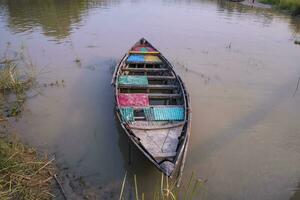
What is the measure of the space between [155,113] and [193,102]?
96.0 inches

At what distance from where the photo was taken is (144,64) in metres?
9.93

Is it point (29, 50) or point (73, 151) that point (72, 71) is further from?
point (73, 151)

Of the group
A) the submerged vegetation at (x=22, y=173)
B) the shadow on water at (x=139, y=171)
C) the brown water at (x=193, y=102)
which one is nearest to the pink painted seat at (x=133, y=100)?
the brown water at (x=193, y=102)

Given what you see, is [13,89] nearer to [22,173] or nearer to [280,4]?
[22,173]

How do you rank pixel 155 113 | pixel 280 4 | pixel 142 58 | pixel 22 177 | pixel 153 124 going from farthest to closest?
pixel 280 4 < pixel 142 58 < pixel 155 113 < pixel 153 124 < pixel 22 177

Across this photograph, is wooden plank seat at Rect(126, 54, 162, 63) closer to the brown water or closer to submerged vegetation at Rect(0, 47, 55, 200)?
the brown water

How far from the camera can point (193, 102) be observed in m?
8.77

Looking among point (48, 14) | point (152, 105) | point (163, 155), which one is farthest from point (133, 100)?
point (48, 14)

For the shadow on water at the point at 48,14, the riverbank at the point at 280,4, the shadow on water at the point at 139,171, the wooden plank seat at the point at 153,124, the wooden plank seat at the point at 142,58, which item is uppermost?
the riverbank at the point at 280,4

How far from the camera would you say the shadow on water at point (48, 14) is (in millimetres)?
16422

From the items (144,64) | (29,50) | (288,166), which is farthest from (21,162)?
(29,50)

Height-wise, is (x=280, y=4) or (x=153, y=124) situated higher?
(x=280, y=4)

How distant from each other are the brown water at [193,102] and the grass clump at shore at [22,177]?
0.47m

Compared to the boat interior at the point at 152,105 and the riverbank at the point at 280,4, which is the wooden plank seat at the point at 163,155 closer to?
the boat interior at the point at 152,105
